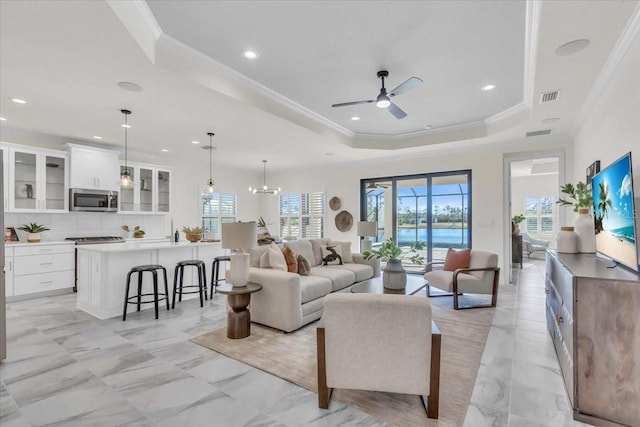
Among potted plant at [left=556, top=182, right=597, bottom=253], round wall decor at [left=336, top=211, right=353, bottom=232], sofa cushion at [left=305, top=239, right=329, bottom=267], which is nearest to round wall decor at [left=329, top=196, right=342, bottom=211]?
round wall decor at [left=336, top=211, right=353, bottom=232]

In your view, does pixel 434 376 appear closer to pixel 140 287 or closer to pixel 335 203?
pixel 140 287

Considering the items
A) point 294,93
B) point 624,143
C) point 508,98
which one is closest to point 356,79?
point 294,93

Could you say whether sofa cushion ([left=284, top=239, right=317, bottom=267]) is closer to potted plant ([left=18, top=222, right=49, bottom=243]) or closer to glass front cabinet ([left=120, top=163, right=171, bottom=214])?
glass front cabinet ([left=120, top=163, right=171, bottom=214])

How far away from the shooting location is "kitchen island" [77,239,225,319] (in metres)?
4.03

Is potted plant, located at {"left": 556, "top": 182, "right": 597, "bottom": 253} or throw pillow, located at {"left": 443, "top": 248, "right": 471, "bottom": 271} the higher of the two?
potted plant, located at {"left": 556, "top": 182, "right": 597, "bottom": 253}

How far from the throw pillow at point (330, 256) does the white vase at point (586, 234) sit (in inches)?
129

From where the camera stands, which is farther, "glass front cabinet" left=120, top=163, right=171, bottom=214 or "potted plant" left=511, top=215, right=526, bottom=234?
"potted plant" left=511, top=215, right=526, bottom=234

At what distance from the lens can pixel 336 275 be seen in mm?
4555

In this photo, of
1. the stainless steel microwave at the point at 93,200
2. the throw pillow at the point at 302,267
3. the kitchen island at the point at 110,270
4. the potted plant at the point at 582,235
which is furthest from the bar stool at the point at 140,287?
the potted plant at the point at 582,235

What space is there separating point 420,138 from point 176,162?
5574 mm

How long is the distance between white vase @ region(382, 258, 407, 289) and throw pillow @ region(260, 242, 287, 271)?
1.28 metres

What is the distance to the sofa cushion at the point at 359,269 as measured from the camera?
5.11m

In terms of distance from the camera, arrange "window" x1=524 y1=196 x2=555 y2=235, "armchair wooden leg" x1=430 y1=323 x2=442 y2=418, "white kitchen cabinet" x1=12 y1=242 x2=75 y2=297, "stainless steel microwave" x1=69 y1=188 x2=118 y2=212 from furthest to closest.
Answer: "window" x1=524 y1=196 x2=555 y2=235 → "stainless steel microwave" x1=69 y1=188 x2=118 y2=212 → "white kitchen cabinet" x1=12 y1=242 x2=75 y2=297 → "armchair wooden leg" x1=430 y1=323 x2=442 y2=418

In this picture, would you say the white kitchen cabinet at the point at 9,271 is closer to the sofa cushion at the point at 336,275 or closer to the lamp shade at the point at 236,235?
the lamp shade at the point at 236,235
